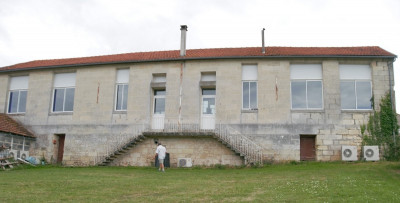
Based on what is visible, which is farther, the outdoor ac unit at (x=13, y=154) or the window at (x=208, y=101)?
the window at (x=208, y=101)

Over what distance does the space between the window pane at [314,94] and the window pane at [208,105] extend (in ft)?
16.9

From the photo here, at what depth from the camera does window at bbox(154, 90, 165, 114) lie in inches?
944

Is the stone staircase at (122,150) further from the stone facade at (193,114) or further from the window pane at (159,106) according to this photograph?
the window pane at (159,106)

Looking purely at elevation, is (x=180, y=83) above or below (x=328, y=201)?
above

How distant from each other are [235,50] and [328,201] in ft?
51.1

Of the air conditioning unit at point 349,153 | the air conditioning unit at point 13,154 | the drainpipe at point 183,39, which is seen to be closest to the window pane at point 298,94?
the air conditioning unit at point 349,153

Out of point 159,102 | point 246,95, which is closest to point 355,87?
point 246,95

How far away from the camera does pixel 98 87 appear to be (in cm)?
2477

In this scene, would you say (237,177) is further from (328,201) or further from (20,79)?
(20,79)

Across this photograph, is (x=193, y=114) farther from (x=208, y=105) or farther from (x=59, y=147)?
(x=59, y=147)

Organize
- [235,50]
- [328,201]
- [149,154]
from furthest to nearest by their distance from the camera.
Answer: [235,50] → [149,154] → [328,201]

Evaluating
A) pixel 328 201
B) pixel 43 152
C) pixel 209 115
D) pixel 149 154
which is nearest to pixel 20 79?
pixel 43 152

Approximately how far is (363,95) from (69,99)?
54.7ft

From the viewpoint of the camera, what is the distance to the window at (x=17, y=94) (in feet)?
86.7
